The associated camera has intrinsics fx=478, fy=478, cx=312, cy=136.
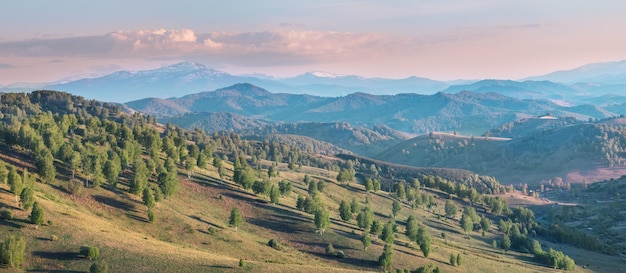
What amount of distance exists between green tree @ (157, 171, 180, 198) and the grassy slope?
2.94 m

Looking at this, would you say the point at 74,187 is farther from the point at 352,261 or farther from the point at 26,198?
the point at 352,261

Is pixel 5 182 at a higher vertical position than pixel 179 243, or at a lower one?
higher

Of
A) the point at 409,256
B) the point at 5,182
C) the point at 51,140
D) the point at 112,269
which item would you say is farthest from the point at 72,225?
the point at 409,256

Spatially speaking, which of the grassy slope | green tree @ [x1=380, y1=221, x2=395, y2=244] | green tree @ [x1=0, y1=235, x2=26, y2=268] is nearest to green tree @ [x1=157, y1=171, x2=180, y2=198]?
the grassy slope

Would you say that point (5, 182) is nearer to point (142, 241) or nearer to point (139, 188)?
point (139, 188)

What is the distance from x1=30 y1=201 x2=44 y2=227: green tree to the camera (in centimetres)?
10275

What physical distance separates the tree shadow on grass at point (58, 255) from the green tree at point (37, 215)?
10.4 m

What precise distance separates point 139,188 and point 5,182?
110ft

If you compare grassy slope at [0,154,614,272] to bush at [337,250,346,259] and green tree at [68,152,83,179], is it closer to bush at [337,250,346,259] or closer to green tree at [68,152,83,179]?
bush at [337,250,346,259]

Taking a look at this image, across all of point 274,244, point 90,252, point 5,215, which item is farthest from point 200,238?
point 5,215

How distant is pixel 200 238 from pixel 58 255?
3789 cm

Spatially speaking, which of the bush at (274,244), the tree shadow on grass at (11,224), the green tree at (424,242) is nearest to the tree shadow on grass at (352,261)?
the bush at (274,244)

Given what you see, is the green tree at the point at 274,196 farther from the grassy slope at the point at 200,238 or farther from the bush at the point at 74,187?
the bush at the point at 74,187

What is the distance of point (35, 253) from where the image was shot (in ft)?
310
